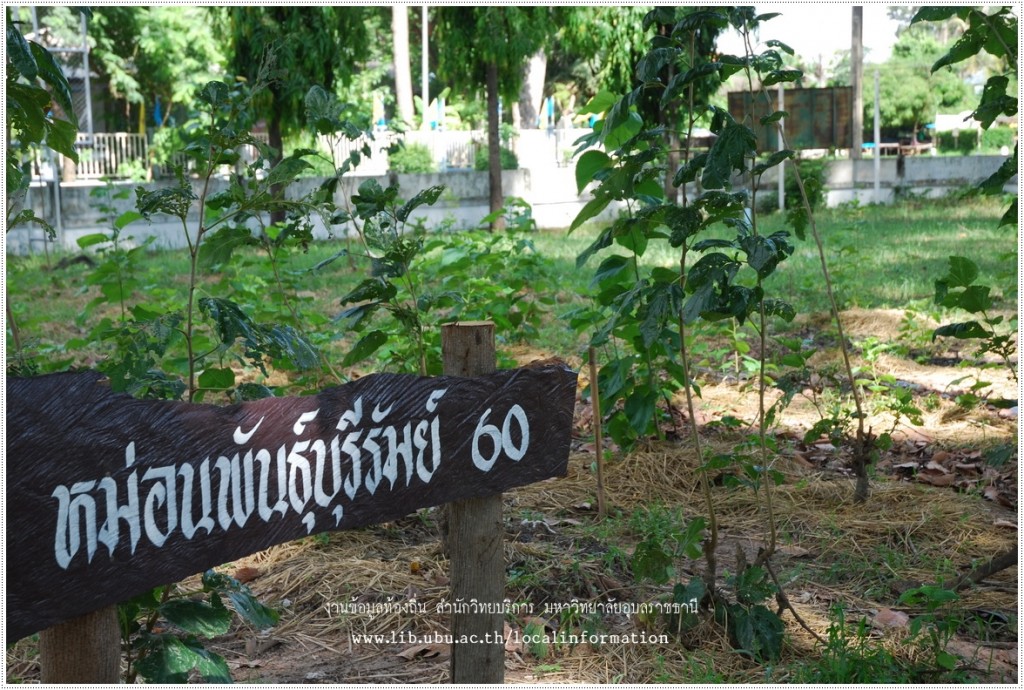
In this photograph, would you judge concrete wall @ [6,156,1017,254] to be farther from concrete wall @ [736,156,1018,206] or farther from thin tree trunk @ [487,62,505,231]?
thin tree trunk @ [487,62,505,231]

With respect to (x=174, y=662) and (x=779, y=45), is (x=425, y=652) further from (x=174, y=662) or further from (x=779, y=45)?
(x=779, y=45)

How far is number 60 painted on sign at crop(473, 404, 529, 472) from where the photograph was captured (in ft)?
6.30

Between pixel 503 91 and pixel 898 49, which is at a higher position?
pixel 898 49

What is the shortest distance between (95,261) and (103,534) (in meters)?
10.1

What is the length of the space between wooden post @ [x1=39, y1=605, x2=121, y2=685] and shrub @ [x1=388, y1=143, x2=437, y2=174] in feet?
56.5

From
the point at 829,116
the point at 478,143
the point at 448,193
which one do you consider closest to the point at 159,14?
the point at 478,143

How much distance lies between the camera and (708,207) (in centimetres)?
255

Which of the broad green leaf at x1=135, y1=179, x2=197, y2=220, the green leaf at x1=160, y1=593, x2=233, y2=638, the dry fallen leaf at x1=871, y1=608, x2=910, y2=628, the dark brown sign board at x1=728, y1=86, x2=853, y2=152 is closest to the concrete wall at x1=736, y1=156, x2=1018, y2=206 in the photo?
the dark brown sign board at x1=728, y1=86, x2=853, y2=152

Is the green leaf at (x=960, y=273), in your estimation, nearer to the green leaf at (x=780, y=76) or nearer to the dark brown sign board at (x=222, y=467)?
the green leaf at (x=780, y=76)

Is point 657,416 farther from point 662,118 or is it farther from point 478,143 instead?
point 478,143

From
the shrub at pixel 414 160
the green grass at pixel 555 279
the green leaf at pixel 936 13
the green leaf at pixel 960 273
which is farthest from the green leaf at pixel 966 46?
the shrub at pixel 414 160

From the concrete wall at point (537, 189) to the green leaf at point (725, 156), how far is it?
496 inches

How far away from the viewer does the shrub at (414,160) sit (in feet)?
61.4

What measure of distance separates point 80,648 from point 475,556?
29.3 inches
